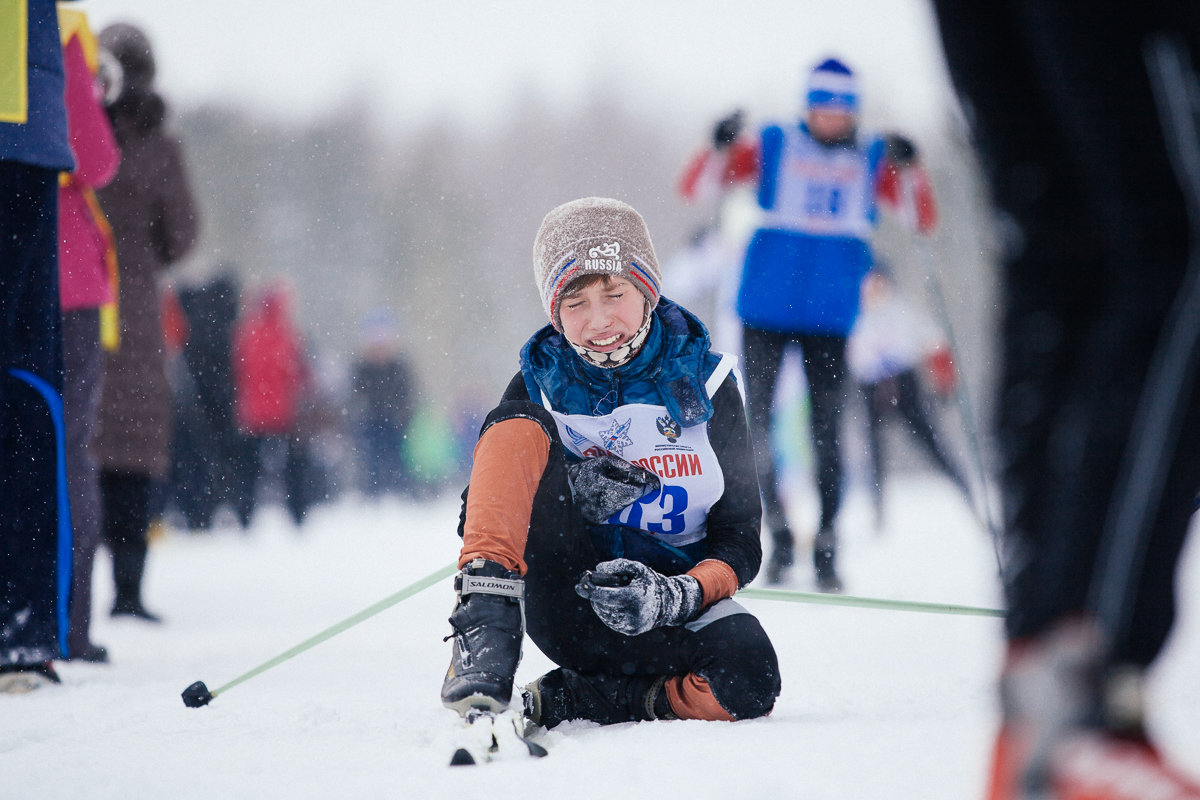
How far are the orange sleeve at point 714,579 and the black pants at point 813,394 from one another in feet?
5.34

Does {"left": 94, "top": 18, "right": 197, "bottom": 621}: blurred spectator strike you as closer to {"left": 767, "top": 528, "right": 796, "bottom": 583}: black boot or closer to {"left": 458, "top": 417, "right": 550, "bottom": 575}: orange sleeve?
{"left": 767, "top": 528, "right": 796, "bottom": 583}: black boot

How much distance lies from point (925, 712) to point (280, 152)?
2807 centimetres

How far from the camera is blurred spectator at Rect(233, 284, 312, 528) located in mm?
7043

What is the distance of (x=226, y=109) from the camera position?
64.5 ft

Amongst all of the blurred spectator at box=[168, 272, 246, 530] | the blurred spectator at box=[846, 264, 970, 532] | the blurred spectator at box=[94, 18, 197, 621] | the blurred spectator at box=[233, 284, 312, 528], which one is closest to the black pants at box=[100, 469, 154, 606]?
the blurred spectator at box=[94, 18, 197, 621]

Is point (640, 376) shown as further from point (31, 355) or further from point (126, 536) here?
point (126, 536)

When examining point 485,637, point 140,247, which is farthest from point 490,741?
point 140,247

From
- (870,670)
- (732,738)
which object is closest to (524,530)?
(732,738)

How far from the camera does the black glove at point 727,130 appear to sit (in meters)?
3.22

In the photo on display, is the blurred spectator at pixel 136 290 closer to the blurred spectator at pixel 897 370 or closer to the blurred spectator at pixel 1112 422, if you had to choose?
the blurred spectator at pixel 897 370

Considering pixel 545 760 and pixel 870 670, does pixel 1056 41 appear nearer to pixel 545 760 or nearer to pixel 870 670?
pixel 545 760

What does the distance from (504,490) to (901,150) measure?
7.39ft

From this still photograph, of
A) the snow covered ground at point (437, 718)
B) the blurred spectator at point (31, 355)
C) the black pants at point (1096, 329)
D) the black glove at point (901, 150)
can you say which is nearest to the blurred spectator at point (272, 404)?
the snow covered ground at point (437, 718)

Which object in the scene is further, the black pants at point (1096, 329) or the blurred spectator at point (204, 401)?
the blurred spectator at point (204, 401)
